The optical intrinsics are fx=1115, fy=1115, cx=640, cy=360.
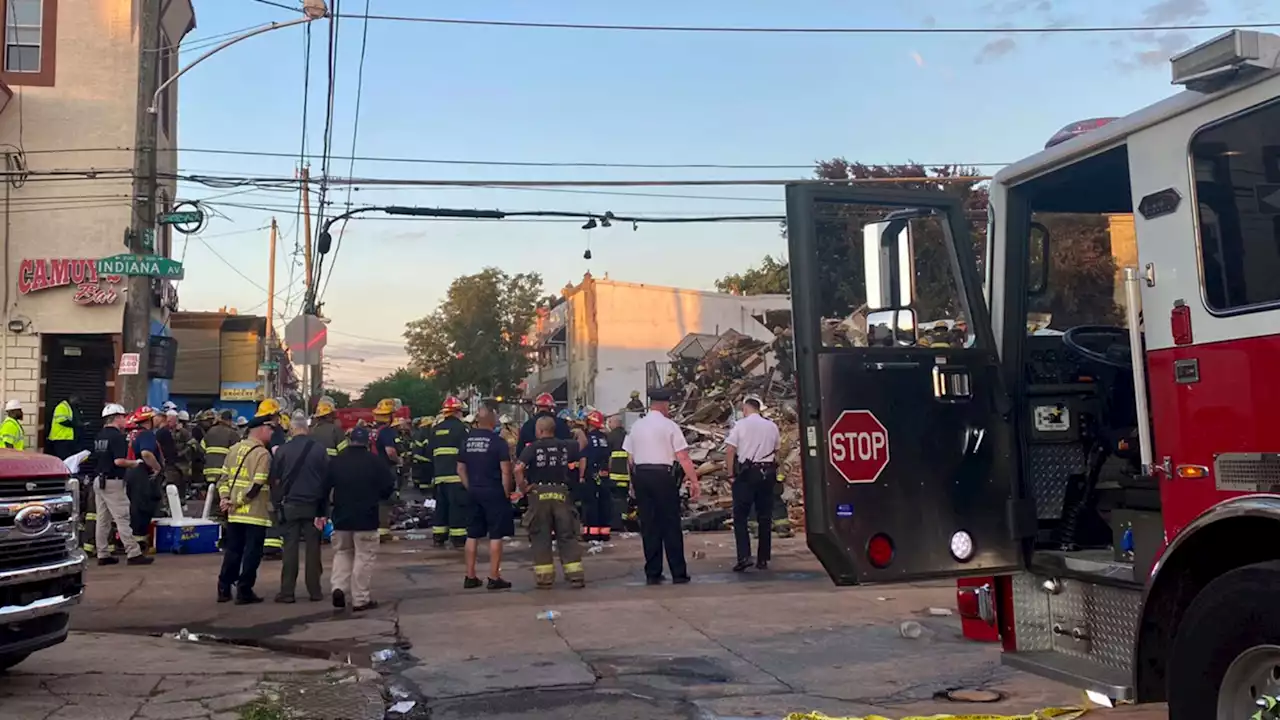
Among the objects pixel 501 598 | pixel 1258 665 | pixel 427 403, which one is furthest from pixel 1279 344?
pixel 427 403

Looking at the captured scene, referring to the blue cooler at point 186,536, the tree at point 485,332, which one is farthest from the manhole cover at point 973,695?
the tree at point 485,332

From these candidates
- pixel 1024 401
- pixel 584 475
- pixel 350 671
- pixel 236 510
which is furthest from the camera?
pixel 584 475

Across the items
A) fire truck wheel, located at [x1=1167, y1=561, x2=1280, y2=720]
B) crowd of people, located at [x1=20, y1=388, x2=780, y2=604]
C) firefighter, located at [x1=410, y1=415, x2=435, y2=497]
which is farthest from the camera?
firefighter, located at [x1=410, y1=415, x2=435, y2=497]

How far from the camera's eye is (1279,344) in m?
3.72

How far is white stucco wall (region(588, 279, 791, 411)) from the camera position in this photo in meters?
47.4

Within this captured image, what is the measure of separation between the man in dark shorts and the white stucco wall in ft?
117

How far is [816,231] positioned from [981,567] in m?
1.71

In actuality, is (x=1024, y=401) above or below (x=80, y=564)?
above

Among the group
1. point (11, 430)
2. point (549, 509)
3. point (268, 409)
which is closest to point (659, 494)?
point (549, 509)

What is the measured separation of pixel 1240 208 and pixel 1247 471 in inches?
37.2

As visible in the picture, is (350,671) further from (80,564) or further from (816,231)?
(816,231)

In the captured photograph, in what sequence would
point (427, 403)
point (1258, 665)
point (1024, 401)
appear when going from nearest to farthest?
point (1258, 665), point (1024, 401), point (427, 403)

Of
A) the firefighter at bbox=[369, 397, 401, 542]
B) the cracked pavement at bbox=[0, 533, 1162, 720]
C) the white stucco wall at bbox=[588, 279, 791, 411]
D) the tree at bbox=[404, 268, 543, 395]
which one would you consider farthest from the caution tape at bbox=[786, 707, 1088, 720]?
the tree at bbox=[404, 268, 543, 395]

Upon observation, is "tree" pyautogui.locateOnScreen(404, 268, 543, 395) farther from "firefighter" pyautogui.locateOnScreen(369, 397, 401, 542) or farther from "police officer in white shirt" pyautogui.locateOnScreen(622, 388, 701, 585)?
"police officer in white shirt" pyautogui.locateOnScreen(622, 388, 701, 585)
